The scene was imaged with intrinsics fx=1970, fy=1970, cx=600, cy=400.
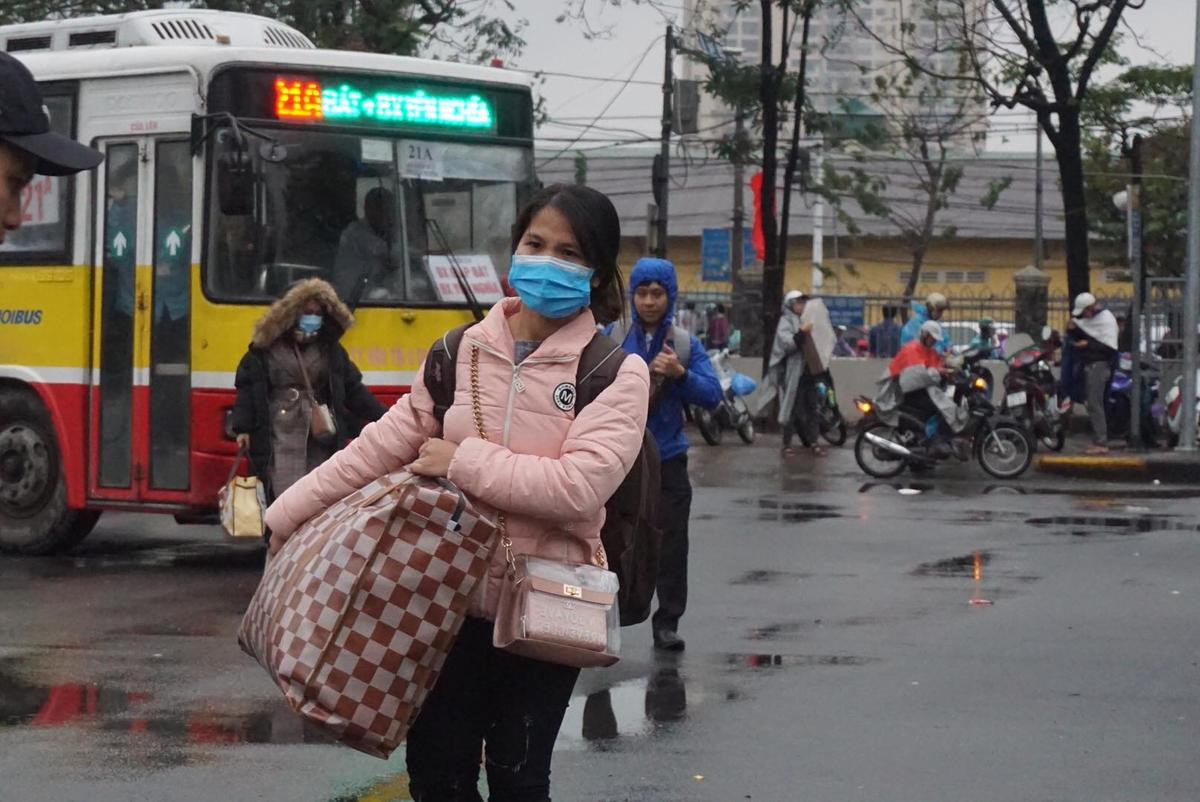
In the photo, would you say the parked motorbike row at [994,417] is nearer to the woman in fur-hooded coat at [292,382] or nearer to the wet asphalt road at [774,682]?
the wet asphalt road at [774,682]

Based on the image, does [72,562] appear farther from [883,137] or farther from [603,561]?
[883,137]

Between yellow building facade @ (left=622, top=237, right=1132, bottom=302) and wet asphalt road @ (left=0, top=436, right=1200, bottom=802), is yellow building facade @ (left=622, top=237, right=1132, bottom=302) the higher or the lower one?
the higher one

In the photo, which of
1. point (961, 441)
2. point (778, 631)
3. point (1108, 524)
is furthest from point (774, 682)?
point (961, 441)

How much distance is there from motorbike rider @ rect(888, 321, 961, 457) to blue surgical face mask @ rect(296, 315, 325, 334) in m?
8.55

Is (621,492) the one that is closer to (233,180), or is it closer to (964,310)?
(233,180)

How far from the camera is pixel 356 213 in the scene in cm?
1181

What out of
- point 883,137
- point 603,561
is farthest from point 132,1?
point 603,561

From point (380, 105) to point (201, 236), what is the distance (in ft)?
4.52

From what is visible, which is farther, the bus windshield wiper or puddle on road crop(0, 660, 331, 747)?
the bus windshield wiper

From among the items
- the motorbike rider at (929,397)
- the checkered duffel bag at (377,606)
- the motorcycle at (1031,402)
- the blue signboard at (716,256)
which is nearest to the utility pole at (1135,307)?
the motorcycle at (1031,402)

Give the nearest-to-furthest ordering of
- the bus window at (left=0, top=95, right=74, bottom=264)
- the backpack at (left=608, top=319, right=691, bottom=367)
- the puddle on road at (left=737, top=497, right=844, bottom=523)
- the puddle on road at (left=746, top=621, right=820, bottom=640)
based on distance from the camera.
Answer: the backpack at (left=608, top=319, right=691, bottom=367)
the puddle on road at (left=746, top=621, right=820, bottom=640)
the bus window at (left=0, top=95, right=74, bottom=264)
the puddle on road at (left=737, top=497, right=844, bottom=523)

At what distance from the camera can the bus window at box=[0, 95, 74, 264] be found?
40.3 feet

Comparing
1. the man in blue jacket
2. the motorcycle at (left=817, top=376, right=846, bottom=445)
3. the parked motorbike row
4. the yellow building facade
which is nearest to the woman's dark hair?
the man in blue jacket

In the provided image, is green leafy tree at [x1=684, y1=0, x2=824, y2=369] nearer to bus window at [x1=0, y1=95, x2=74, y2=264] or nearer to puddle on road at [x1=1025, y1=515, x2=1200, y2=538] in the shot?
puddle on road at [x1=1025, y1=515, x2=1200, y2=538]
